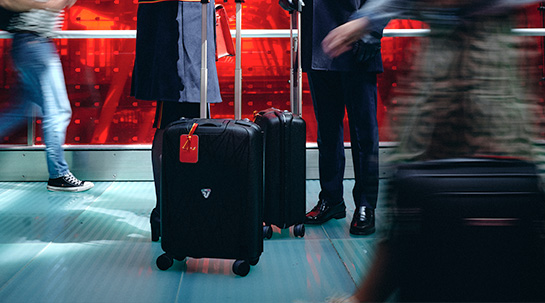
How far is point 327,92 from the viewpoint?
92.0 inches

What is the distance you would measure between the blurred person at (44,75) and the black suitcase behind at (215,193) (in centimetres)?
129

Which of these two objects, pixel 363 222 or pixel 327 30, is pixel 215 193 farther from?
pixel 327 30

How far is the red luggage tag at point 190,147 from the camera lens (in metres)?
1.59

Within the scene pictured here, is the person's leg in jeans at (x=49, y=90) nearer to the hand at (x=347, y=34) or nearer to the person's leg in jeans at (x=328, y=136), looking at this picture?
the person's leg in jeans at (x=328, y=136)

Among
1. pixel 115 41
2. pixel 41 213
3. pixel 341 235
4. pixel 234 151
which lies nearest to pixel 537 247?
pixel 234 151

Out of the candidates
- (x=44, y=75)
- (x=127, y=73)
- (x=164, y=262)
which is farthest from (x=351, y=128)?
(x=127, y=73)

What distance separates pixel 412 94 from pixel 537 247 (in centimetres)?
35

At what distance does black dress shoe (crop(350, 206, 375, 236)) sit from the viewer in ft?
7.09

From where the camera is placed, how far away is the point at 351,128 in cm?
226

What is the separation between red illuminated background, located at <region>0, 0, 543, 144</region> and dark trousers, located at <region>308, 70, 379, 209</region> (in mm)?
1482

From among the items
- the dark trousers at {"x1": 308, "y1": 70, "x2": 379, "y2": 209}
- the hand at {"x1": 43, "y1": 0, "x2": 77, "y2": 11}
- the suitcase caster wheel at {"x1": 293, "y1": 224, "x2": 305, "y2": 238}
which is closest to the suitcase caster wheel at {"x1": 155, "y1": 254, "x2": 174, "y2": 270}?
the suitcase caster wheel at {"x1": 293, "y1": 224, "x2": 305, "y2": 238}

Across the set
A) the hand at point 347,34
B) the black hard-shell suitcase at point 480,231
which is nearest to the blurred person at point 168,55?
the hand at point 347,34

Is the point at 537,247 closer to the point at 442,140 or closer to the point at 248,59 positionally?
the point at 442,140

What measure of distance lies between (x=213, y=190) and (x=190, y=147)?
0.17 m
